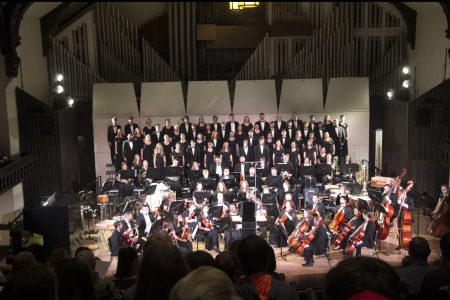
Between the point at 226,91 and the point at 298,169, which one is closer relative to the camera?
the point at 298,169

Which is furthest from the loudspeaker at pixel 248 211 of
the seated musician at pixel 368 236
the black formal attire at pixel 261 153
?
the black formal attire at pixel 261 153

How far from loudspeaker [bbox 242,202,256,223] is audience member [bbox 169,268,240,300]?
6.66m

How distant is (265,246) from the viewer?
2.54 m

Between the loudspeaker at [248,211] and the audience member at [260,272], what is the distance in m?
5.54

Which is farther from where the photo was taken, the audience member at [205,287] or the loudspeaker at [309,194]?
the loudspeaker at [309,194]

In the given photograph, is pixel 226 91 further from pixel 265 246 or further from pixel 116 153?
pixel 265 246

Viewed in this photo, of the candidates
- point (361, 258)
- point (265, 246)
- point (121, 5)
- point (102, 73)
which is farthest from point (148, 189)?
point (361, 258)

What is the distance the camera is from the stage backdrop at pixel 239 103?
13.4 metres

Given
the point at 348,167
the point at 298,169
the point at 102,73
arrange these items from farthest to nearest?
the point at 102,73
the point at 298,169
the point at 348,167

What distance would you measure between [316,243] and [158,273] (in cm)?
629

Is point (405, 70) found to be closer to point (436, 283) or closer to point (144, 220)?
point (144, 220)

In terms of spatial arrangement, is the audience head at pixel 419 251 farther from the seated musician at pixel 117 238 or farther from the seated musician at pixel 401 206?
the seated musician at pixel 117 238

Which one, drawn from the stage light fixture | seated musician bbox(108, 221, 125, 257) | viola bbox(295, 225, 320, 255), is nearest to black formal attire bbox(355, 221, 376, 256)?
viola bbox(295, 225, 320, 255)

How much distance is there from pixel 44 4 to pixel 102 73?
3306 mm
